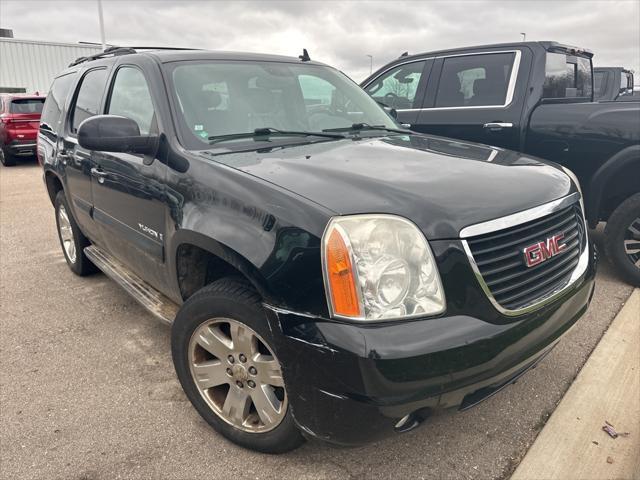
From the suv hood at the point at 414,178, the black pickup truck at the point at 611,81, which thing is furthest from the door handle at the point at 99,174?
the black pickup truck at the point at 611,81

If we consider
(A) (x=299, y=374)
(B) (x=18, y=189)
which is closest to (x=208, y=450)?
(A) (x=299, y=374)

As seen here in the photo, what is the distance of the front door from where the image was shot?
2.73m

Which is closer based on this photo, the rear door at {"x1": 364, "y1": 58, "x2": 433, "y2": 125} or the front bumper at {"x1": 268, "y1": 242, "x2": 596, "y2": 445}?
the front bumper at {"x1": 268, "y1": 242, "x2": 596, "y2": 445}

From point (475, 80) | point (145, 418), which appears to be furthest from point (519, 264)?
point (475, 80)

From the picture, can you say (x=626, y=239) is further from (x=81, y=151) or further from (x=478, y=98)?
(x=81, y=151)

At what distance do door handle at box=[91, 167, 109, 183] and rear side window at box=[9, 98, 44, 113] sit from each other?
10519 millimetres

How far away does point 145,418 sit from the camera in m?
2.61

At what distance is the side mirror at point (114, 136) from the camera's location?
2.59 m

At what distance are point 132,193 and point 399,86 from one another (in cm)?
364

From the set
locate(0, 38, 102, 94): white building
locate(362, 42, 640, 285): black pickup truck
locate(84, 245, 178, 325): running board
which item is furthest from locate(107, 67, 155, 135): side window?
locate(0, 38, 102, 94): white building

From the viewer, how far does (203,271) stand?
8.77 feet

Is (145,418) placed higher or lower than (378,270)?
lower

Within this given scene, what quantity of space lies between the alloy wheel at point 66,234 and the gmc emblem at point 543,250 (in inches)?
156

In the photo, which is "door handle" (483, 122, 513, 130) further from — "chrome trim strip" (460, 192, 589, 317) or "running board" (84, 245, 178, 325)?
"running board" (84, 245, 178, 325)
